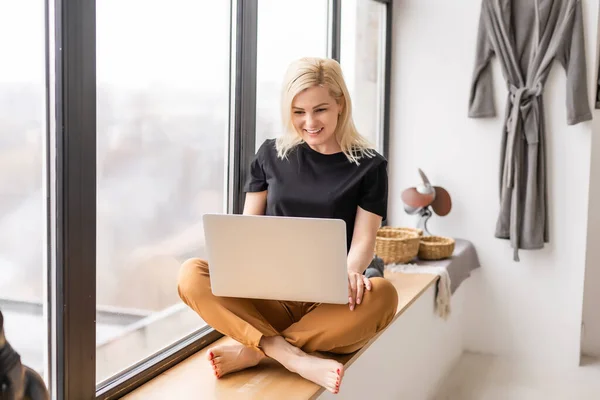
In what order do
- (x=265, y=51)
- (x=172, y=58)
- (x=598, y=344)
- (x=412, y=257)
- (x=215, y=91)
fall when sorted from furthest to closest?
(x=598, y=344)
(x=412, y=257)
(x=265, y=51)
(x=215, y=91)
(x=172, y=58)

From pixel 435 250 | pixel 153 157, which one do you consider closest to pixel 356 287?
pixel 153 157

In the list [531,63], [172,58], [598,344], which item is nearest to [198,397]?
[172,58]

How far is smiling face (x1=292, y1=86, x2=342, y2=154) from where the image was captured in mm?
1783

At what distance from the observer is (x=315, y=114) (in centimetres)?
181

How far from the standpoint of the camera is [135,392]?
5.20ft

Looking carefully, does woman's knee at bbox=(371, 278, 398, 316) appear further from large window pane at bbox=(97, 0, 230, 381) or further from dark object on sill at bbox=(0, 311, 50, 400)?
dark object on sill at bbox=(0, 311, 50, 400)

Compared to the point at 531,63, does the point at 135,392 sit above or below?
below

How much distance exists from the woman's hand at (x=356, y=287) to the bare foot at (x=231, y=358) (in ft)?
0.91

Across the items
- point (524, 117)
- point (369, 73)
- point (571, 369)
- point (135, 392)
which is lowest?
point (571, 369)

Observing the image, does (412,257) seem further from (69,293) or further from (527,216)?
(69,293)

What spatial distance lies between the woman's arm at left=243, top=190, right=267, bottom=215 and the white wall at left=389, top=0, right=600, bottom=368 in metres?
1.51

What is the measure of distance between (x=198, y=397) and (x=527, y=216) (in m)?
1.92

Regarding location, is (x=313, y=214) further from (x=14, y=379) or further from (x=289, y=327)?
(x=14, y=379)

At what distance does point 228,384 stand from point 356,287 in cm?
38
